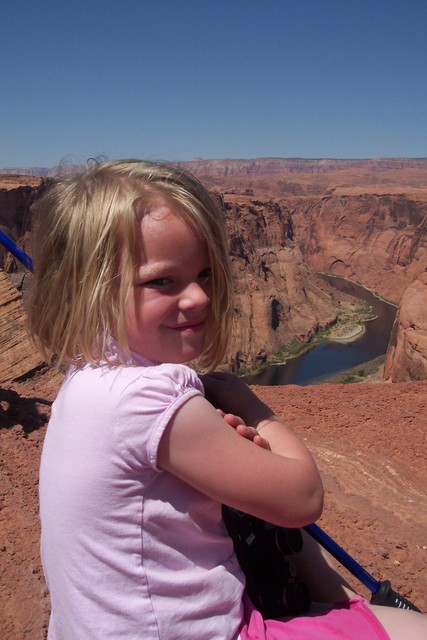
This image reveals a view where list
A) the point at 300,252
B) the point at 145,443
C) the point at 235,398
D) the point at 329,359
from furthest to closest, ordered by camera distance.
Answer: the point at 300,252 < the point at 329,359 < the point at 235,398 < the point at 145,443

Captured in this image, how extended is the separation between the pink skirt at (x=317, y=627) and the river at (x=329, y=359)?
3548 cm

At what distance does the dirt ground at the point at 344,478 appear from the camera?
2.94 metres

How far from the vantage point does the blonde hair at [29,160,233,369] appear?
1.31 meters

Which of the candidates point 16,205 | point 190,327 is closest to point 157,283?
point 190,327

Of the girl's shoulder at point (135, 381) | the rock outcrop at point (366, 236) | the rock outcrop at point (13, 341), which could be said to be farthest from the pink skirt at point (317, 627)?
the rock outcrop at point (366, 236)

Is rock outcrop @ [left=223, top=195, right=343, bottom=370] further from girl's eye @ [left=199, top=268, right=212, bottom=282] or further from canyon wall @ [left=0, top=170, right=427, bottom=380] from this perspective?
girl's eye @ [left=199, top=268, right=212, bottom=282]

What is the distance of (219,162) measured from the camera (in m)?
180

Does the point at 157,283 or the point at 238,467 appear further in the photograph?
the point at 157,283

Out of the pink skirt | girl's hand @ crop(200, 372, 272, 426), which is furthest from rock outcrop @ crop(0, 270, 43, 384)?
the pink skirt

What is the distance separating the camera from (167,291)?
1381 mm

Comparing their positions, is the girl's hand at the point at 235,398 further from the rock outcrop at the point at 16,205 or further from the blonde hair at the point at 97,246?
the rock outcrop at the point at 16,205

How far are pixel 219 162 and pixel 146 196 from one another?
185711mm

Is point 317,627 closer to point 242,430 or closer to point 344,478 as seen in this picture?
point 242,430

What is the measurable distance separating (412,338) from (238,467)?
14638 millimetres
